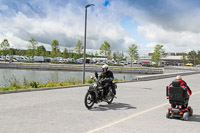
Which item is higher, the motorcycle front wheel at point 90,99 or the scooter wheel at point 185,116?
the motorcycle front wheel at point 90,99

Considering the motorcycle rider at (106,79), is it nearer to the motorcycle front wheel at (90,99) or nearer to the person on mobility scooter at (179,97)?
the motorcycle front wheel at (90,99)

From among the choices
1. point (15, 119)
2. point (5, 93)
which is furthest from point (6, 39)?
point (15, 119)

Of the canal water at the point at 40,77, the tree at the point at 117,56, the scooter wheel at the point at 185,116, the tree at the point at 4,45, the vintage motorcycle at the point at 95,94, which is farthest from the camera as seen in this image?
the tree at the point at 117,56

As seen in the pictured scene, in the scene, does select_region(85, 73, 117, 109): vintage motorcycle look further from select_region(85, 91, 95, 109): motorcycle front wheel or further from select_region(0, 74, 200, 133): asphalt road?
select_region(0, 74, 200, 133): asphalt road

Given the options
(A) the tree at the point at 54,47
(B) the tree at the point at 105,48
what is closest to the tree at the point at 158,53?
(B) the tree at the point at 105,48

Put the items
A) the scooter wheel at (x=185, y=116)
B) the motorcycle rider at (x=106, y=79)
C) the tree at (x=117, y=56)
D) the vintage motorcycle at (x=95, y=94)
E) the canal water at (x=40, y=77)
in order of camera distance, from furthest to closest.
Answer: the tree at (x=117, y=56) < the canal water at (x=40, y=77) < the motorcycle rider at (x=106, y=79) < the vintage motorcycle at (x=95, y=94) < the scooter wheel at (x=185, y=116)

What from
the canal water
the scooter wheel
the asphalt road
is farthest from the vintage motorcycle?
the canal water

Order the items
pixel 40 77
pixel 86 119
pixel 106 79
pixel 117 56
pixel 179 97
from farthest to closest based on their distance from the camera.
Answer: pixel 117 56 → pixel 40 77 → pixel 106 79 → pixel 179 97 → pixel 86 119

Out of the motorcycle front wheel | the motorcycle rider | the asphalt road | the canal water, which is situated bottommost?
the canal water

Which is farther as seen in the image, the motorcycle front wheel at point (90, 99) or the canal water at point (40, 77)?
the canal water at point (40, 77)

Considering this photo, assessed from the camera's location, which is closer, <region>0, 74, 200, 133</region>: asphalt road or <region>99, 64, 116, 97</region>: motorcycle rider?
<region>0, 74, 200, 133</region>: asphalt road

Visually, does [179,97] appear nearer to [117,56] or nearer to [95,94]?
[95,94]

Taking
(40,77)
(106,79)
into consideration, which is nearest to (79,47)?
(40,77)

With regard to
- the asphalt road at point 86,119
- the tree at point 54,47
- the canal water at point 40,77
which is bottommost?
the canal water at point 40,77
